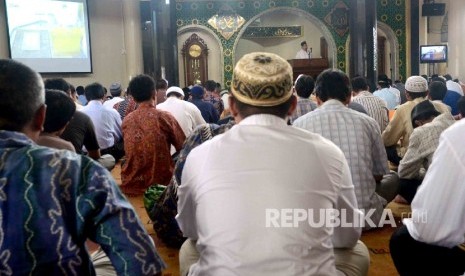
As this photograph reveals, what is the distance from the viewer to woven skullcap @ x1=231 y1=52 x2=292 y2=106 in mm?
1560

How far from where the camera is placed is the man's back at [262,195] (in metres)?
1.39

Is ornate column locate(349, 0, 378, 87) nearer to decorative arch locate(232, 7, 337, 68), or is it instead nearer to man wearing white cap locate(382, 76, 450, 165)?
decorative arch locate(232, 7, 337, 68)

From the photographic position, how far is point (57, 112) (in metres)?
2.50

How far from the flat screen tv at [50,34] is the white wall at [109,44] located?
13.6 inches

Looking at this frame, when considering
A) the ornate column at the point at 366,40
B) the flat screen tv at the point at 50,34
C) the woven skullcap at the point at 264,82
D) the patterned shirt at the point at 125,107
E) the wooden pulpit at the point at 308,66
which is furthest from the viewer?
the wooden pulpit at the point at 308,66

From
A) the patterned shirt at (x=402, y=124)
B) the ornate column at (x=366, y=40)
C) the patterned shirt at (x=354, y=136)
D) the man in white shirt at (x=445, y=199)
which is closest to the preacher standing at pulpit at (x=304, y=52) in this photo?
the ornate column at (x=366, y=40)

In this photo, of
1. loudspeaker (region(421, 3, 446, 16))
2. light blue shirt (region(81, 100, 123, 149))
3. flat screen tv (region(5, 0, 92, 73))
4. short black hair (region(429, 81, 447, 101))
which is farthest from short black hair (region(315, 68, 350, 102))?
loudspeaker (region(421, 3, 446, 16))

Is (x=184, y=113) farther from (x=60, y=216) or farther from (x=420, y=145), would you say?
(x=60, y=216)

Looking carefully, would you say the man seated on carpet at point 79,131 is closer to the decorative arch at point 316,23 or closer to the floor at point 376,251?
the floor at point 376,251

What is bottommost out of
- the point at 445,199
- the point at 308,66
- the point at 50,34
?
the point at 445,199

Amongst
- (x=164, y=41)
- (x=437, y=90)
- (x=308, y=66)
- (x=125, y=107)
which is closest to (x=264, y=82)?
(x=437, y=90)

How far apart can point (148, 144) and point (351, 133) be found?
203cm

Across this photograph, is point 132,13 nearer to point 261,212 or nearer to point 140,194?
point 140,194

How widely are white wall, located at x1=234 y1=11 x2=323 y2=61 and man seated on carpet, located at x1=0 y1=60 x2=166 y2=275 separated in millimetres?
14650
